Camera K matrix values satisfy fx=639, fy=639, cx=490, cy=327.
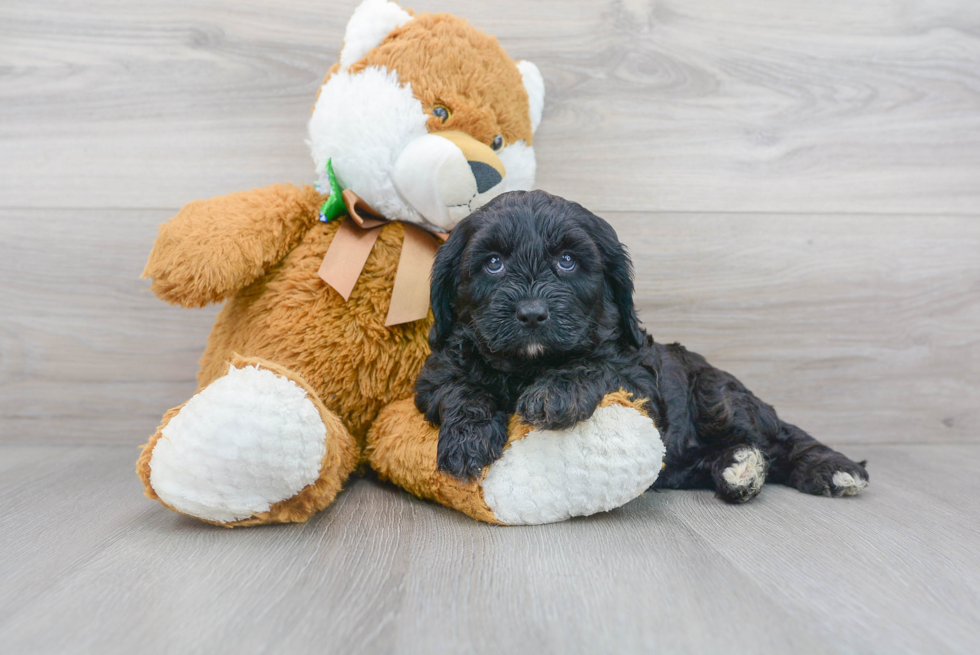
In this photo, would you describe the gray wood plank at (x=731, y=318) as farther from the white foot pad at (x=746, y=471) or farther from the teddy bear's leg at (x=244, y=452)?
the teddy bear's leg at (x=244, y=452)

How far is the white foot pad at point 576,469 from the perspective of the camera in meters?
1.14

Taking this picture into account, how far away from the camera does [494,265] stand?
1182mm

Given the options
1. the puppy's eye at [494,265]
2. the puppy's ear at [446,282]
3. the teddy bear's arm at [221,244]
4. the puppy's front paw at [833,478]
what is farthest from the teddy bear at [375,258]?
the puppy's front paw at [833,478]

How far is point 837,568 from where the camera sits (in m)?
1.03

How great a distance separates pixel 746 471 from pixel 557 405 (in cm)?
53

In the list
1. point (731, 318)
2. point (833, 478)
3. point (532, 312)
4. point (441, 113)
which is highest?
point (441, 113)

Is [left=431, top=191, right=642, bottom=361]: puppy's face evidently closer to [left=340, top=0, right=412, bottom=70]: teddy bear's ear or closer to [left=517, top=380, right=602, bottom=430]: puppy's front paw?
[left=517, top=380, right=602, bottom=430]: puppy's front paw

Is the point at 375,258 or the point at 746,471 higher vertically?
the point at 375,258

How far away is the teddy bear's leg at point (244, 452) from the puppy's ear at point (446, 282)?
11.3 inches

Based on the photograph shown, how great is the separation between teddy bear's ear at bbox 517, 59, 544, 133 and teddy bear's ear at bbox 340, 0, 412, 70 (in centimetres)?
34

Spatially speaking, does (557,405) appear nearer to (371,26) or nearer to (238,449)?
(238,449)

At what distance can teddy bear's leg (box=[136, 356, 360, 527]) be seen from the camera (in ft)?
3.54

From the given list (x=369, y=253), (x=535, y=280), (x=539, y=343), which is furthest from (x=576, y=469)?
(x=369, y=253)

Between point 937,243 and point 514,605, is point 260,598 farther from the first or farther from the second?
point 937,243
